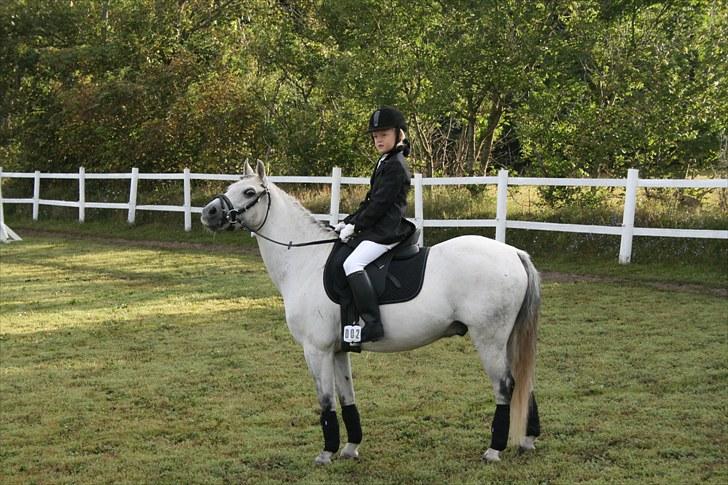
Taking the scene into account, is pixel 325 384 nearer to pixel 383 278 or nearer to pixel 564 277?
pixel 383 278

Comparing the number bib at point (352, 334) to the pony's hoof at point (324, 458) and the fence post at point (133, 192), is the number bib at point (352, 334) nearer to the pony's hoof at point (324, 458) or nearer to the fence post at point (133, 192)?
the pony's hoof at point (324, 458)

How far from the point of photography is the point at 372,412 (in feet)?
25.1

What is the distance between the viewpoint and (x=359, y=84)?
2047 centimetres

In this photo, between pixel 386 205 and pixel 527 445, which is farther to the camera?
pixel 527 445

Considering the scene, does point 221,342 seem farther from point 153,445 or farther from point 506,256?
point 506,256

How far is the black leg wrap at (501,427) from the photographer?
20.4 feet

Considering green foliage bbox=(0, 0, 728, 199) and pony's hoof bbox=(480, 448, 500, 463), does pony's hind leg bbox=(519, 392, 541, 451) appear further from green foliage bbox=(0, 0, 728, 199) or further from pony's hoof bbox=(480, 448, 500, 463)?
green foliage bbox=(0, 0, 728, 199)

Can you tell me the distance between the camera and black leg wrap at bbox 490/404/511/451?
6.23 meters

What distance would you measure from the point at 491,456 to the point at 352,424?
3.31 ft

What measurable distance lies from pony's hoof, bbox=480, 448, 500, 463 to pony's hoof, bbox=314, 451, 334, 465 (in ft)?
3.53

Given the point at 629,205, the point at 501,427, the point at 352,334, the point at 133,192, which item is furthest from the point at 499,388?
the point at 133,192

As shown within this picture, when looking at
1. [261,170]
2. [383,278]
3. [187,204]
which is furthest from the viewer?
[187,204]

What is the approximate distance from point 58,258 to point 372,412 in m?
12.8

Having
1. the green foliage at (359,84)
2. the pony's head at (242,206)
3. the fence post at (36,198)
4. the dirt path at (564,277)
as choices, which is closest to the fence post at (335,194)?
the dirt path at (564,277)
